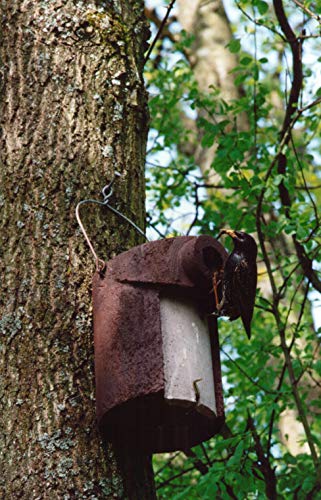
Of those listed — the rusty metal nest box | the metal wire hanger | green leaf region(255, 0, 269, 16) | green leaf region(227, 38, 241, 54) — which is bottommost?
the rusty metal nest box

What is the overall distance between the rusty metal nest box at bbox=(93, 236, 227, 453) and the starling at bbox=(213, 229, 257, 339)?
0.04m

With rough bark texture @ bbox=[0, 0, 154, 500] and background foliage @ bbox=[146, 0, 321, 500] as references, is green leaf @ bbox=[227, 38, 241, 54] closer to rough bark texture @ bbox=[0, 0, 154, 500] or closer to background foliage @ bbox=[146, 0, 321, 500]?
background foliage @ bbox=[146, 0, 321, 500]

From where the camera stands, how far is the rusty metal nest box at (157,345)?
1752 millimetres

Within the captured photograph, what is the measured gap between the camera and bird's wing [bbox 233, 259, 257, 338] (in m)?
1.88

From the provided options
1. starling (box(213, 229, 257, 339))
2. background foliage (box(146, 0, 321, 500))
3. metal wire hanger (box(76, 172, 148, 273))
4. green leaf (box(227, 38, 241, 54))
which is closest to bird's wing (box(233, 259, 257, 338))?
starling (box(213, 229, 257, 339))

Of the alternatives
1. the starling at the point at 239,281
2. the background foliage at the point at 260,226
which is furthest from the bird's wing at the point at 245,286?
the background foliage at the point at 260,226

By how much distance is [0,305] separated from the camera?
1.91 meters

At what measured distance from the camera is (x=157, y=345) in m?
1.77

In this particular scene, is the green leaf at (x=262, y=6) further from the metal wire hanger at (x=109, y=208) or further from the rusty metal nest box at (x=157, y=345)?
the rusty metal nest box at (x=157, y=345)

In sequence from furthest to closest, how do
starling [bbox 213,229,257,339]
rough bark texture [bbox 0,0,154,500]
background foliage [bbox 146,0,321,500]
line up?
background foliage [bbox 146,0,321,500] → starling [bbox 213,229,257,339] → rough bark texture [bbox 0,0,154,500]

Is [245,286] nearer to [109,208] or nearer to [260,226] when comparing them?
[109,208]

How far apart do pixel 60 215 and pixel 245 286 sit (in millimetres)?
486

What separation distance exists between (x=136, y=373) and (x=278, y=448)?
5.66 m

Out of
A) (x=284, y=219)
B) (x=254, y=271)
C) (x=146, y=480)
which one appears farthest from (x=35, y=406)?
(x=284, y=219)
